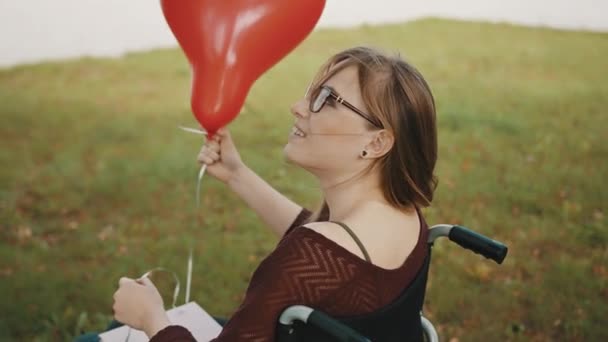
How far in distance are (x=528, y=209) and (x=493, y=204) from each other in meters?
0.22

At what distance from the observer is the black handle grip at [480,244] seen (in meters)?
1.71

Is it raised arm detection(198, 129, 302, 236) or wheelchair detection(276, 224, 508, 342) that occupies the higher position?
wheelchair detection(276, 224, 508, 342)

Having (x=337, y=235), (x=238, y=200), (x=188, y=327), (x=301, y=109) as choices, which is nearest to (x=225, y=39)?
(x=301, y=109)

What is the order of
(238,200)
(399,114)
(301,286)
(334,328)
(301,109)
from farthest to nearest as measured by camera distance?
1. (238,200)
2. (301,109)
3. (399,114)
4. (301,286)
5. (334,328)

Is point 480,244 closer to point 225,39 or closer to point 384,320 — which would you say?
point 384,320

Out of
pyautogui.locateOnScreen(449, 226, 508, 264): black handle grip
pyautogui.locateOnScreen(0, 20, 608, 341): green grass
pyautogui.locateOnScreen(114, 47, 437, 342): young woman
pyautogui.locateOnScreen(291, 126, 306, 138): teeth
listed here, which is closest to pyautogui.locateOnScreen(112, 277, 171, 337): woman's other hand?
pyautogui.locateOnScreen(114, 47, 437, 342): young woman

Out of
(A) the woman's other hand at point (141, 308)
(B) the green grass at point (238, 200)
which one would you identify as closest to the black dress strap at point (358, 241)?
(A) the woman's other hand at point (141, 308)

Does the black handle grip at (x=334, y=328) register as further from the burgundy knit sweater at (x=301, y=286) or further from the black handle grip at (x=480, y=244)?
the black handle grip at (x=480, y=244)

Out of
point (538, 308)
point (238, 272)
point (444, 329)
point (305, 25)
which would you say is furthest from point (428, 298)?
point (305, 25)

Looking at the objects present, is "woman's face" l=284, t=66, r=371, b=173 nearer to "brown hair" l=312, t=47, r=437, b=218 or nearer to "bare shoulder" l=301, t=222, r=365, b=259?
"brown hair" l=312, t=47, r=437, b=218

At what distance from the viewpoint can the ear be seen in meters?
1.61

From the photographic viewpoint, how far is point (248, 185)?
84.4 inches

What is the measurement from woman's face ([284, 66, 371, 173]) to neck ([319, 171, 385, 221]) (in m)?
A: 0.03

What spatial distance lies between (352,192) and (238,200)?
2.91 m
